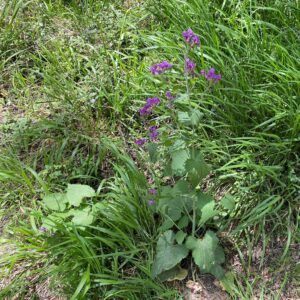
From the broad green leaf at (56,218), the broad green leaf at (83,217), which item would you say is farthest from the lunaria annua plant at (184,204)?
the broad green leaf at (56,218)

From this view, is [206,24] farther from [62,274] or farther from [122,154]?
[62,274]

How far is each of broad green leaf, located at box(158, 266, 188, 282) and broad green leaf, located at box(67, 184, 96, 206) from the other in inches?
21.7

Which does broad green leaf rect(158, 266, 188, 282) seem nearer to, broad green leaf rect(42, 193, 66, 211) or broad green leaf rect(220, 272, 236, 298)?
broad green leaf rect(220, 272, 236, 298)

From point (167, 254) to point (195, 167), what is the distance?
43cm

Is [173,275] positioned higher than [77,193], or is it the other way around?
[77,193]

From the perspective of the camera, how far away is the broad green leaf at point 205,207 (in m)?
2.29

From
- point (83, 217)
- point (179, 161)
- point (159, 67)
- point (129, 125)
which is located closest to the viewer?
point (159, 67)

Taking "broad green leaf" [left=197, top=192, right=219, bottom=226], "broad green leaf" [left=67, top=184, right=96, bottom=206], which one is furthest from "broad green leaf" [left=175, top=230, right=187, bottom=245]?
"broad green leaf" [left=67, top=184, right=96, bottom=206]

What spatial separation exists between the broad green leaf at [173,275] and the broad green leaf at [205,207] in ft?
0.81

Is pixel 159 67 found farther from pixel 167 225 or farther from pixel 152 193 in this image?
pixel 167 225

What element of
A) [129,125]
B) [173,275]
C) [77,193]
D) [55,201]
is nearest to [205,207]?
[173,275]

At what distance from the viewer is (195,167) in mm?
2229

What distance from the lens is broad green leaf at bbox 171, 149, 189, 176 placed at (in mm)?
2301

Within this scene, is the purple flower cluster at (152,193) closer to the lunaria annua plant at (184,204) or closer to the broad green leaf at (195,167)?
the lunaria annua plant at (184,204)
